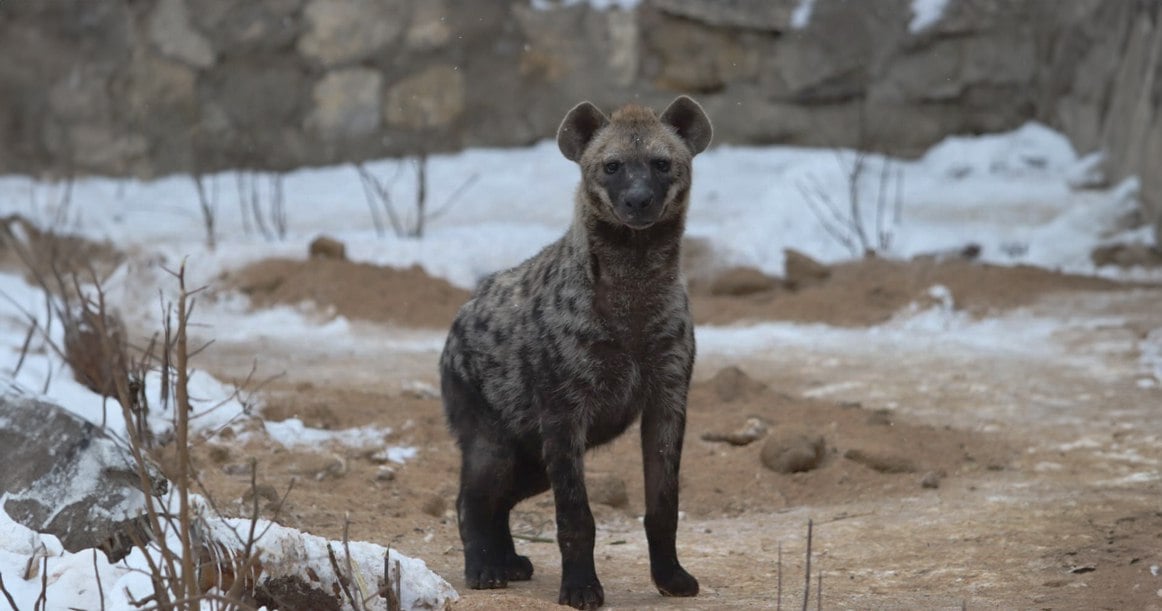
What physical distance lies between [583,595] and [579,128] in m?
1.24

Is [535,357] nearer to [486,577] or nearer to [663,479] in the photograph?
[663,479]

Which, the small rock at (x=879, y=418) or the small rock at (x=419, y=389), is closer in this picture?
the small rock at (x=879, y=418)

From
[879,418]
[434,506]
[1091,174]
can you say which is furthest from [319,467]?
[1091,174]

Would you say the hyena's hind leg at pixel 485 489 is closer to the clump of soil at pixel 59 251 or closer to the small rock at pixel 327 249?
the clump of soil at pixel 59 251

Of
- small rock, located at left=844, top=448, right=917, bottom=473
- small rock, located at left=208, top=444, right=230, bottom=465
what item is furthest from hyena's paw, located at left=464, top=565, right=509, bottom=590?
small rock, located at left=844, top=448, right=917, bottom=473

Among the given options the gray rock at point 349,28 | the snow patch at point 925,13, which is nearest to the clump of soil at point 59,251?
the gray rock at point 349,28

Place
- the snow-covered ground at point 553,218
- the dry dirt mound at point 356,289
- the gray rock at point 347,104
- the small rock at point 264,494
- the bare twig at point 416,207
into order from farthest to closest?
1. the gray rock at point 347,104
2. the bare twig at point 416,207
3. the dry dirt mound at point 356,289
4. the snow-covered ground at point 553,218
5. the small rock at point 264,494

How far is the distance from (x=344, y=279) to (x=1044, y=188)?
15.2ft

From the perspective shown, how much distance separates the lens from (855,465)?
16.5 feet

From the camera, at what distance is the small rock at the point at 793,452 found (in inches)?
196

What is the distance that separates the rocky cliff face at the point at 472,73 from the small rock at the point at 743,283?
2424 mm

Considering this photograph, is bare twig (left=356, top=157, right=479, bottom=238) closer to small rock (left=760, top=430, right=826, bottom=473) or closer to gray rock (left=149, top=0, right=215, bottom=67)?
gray rock (left=149, top=0, right=215, bottom=67)

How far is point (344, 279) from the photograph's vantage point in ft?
26.0

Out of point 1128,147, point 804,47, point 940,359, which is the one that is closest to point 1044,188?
point 1128,147
